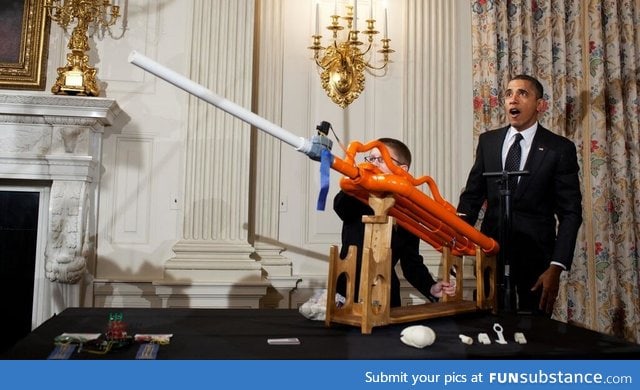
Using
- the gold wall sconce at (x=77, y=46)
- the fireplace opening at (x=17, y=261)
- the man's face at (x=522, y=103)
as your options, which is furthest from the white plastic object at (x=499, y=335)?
the fireplace opening at (x=17, y=261)

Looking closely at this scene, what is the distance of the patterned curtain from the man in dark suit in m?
1.29

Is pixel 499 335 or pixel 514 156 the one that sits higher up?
pixel 514 156

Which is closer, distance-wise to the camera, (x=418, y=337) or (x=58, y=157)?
(x=418, y=337)

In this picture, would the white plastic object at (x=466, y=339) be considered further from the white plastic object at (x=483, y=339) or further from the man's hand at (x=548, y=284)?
the man's hand at (x=548, y=284)

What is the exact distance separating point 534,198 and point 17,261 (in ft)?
9.06

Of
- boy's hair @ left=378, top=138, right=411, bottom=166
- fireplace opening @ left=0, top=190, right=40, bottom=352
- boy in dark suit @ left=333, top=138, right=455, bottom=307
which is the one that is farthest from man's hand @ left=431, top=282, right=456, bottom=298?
fireplace opening @ left=0, top=190, right=40, bottom=352

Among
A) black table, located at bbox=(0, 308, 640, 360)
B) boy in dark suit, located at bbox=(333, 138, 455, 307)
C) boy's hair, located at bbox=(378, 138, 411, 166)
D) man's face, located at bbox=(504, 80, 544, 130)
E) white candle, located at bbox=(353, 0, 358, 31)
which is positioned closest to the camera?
black table, located at bbox=(0, 308, 640, 360)

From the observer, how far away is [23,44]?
3432 mm

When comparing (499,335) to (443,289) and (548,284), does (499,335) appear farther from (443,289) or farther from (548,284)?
(548,284)

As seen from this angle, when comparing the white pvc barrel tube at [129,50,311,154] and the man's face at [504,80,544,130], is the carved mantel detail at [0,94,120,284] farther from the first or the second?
the man's face at [504,80,544,130]

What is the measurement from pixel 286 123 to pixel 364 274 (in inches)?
87.2

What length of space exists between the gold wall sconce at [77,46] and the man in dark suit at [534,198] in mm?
2180

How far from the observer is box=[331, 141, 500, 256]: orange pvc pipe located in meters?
1.65

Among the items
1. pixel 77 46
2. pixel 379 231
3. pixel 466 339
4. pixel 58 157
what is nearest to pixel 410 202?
pixel 379 231
